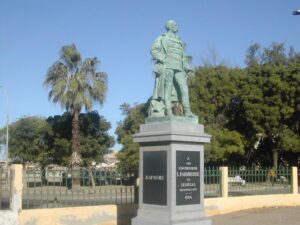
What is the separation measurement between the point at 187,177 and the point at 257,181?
8.48 metres

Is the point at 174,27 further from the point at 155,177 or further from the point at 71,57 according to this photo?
the point at 71,57

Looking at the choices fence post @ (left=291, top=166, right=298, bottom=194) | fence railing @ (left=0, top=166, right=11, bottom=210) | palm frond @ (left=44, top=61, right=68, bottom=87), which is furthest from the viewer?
palm frond @ (left=44, top=61, right=68, bottom=87)

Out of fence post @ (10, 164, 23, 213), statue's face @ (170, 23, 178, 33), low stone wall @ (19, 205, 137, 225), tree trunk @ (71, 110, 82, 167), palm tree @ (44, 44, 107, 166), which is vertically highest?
palm tree @ (44, 44, 107, 166)

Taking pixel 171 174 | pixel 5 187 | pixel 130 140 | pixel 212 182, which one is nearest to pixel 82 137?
pixel 130 140

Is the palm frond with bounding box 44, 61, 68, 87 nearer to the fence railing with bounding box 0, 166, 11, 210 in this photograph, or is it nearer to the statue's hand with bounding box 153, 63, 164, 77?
the fence railing with bounding box 0, 166, 11, 210

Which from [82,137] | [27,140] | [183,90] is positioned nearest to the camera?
[183,90]

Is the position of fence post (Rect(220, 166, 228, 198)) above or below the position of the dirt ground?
above

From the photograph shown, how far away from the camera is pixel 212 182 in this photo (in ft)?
55.9

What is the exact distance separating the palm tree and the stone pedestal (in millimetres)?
23266

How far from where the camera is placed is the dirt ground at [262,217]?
49.1 ft

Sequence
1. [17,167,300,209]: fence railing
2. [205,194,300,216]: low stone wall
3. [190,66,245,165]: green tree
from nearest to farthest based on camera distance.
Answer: [17,167,300,209]: fence railing < [205,194,300,216]: low stone wall < [190,66,245,165]: green tree

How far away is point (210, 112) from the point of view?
39125mm

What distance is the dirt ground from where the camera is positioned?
15.0 m

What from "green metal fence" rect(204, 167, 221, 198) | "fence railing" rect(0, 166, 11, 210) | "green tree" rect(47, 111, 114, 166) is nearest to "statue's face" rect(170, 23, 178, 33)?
"fence railing" rect(0, 166, 11, 210)
